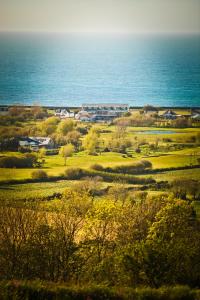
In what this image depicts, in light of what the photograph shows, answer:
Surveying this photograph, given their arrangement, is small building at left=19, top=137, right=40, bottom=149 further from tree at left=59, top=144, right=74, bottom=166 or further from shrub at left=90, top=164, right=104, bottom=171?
shrub at left=90, top=164, right=104, bottom=171

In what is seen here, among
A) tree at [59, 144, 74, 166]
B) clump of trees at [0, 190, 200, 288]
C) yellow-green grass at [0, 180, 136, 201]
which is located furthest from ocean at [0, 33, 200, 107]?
clump of trees at [0, 190, 200, 288]

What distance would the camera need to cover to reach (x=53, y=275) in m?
8.84

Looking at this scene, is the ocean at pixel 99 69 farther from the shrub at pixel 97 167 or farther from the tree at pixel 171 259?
the tree at pixel 171 259

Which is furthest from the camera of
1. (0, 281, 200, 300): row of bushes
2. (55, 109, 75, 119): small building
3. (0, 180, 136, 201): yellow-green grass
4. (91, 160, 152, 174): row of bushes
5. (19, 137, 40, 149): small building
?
(55, 109, 75, 119): small building

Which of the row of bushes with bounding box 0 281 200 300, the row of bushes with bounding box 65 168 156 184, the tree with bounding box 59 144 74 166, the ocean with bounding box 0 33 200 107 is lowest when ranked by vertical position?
the row of bushes with bounding box 0 281 200 300

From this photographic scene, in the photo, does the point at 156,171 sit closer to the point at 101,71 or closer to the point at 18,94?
the point at 101,71

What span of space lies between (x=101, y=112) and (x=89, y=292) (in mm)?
6049

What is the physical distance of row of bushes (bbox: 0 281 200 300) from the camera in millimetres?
7637

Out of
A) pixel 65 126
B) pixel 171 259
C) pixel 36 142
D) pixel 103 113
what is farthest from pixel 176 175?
pixel 171 259

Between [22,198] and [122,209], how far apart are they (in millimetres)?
2430

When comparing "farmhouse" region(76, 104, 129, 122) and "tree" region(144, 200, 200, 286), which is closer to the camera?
"tree" region(144, 200, 200, 286)

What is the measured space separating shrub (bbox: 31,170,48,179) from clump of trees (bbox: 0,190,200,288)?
1.24 meters

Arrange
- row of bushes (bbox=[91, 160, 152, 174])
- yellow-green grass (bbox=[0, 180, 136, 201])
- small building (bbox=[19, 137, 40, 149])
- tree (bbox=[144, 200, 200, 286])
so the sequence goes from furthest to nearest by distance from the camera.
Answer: small building (bbox=[19, 137, 40, 149])
row of bushes (bbox=[91, 160, 152, 174])
yellow-green grass (bbox=[0, 180, 136, 201])
tree (bbox=[144, 200, 200, 286])

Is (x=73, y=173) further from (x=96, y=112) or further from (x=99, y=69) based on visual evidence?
(x=99, y=69)
